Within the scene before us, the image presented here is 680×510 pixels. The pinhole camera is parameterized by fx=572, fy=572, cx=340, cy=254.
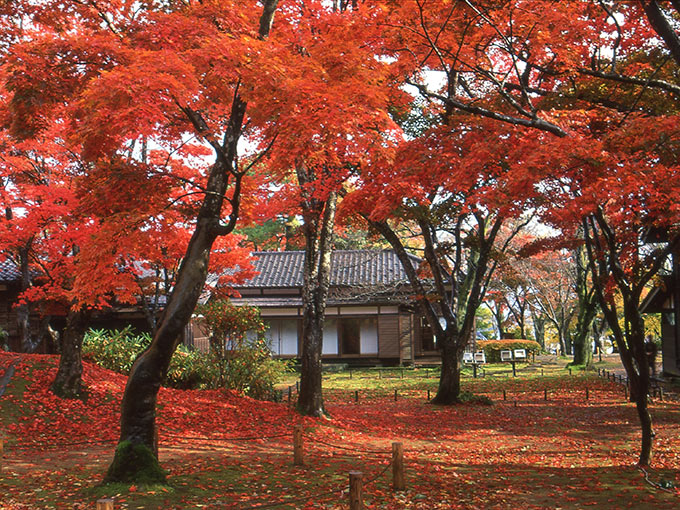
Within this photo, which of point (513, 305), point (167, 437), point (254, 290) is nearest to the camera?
point (167, 437)

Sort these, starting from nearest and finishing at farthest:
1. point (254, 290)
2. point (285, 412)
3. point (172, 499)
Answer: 1. point (172, 499)
2. point (285, 412)
3. point (254, 290)

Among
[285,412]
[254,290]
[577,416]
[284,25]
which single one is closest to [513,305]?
[254,290]

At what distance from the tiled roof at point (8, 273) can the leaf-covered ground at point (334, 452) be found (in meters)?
9.15

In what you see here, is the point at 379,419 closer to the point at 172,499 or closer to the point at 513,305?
the point at 172,499

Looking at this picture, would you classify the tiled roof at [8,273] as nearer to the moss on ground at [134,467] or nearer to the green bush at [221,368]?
the green bush at [221,368]

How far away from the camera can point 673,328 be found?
21.4 meters

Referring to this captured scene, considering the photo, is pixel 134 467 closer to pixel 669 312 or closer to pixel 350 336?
pixel 669 312

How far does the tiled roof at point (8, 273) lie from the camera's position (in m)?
21.7

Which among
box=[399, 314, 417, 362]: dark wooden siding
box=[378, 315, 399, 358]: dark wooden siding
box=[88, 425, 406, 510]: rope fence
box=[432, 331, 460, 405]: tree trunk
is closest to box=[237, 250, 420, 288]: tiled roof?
box=[378, 315, 399, 358]: dark wooden siding

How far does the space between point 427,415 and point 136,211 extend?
9.98 m

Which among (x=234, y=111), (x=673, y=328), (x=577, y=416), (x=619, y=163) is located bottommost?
(x=577, y=416)

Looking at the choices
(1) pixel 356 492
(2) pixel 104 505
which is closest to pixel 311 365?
(1) pixel 356 492

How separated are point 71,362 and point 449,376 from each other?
A: 10.3m

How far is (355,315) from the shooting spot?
31078 millimetres
